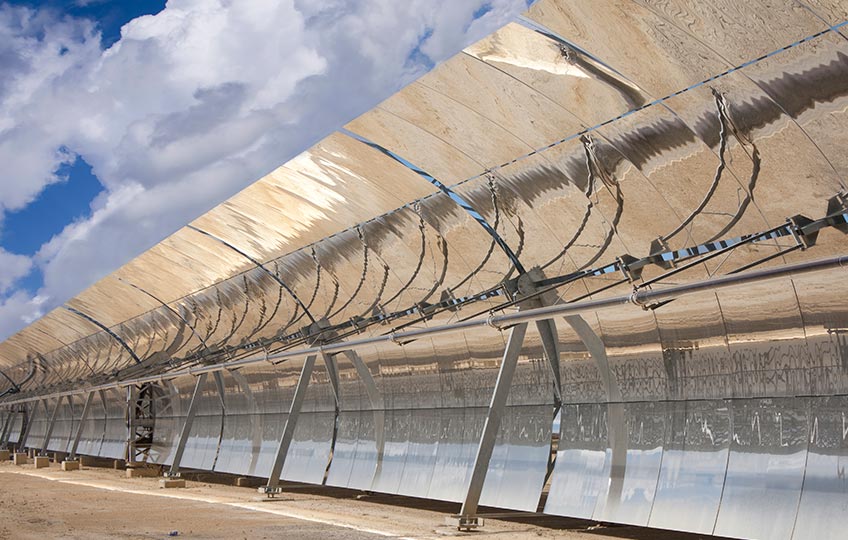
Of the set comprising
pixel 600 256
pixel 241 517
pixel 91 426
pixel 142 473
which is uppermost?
pixel 600 256

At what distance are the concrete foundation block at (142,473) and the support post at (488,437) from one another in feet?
70.5

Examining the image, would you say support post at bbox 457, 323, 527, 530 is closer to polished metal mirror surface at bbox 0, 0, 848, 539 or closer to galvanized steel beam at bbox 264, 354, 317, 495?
polished metal mirror surface at bbox 0, 0, 848, 539

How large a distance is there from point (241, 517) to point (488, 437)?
18.9 feet

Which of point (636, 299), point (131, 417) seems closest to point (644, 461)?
point (636, 299)

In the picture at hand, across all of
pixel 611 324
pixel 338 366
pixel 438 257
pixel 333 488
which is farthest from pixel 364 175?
pixel 333 488

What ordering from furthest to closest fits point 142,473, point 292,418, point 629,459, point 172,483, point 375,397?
point 142,473 < point 172,483 < point 375,397 < point 292,418 < point 629,459

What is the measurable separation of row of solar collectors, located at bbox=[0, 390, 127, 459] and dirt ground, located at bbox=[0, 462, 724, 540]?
19179 mm

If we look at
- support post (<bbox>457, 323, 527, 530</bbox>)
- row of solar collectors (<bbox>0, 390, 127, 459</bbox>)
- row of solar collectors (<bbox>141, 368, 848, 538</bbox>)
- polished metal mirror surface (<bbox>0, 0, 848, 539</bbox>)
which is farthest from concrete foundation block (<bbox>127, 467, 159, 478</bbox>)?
support post (<bbox>457, 323, 527, 530</bbox>)

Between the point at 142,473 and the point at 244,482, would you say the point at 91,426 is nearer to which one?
the point at 142,473

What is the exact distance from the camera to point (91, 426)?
179ft

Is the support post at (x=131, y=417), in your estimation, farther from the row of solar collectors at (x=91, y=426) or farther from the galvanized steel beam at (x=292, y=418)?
the galvanized steel beam at (x=292, y=418)

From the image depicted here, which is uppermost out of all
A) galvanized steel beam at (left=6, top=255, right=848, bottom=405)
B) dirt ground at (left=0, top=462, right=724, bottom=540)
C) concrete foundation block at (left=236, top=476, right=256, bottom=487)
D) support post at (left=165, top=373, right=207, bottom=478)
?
galvanized steel beam at (left=6, top=255, right=848, bottom=405)

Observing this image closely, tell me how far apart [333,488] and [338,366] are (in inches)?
126

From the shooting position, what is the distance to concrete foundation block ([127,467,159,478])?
3369 centimetres
